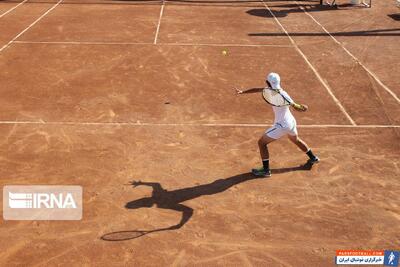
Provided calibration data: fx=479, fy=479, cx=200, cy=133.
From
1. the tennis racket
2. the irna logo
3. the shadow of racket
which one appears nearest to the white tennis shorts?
the tennis racket

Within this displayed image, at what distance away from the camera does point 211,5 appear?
22.6m

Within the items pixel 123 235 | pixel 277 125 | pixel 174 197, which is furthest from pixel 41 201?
pixel 277 125

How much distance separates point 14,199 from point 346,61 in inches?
450

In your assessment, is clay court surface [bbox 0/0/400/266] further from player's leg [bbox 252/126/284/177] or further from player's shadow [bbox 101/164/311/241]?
player's leg [bbox 252/126/284/177]

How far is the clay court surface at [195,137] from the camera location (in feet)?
25.6

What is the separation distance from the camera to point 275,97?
8930mm

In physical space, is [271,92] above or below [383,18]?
above

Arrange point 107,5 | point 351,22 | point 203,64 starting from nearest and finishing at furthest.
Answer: point 203,64
point 351,22
point 107,5

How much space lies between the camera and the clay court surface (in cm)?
781

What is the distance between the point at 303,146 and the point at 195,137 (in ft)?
8.49

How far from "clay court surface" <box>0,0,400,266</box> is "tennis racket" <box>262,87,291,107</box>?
5.17ft

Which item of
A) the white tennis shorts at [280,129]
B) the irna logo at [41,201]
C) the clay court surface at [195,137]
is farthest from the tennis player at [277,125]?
the irna logo at [41,201]

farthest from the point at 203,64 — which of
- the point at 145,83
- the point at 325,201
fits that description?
the point at 325,201

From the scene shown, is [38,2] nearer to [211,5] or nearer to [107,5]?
[107,5]
